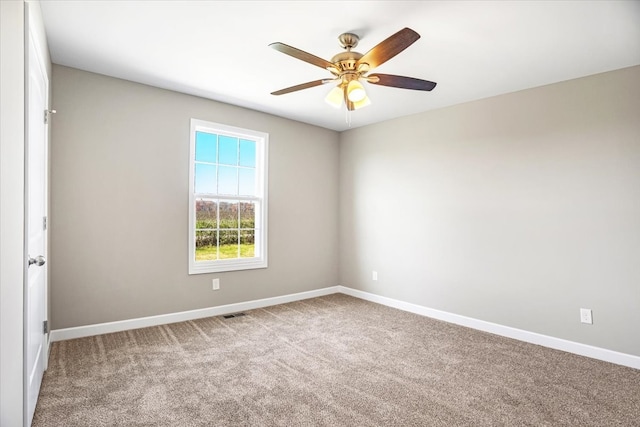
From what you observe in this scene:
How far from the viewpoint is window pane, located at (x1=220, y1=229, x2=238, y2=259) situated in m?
4.19

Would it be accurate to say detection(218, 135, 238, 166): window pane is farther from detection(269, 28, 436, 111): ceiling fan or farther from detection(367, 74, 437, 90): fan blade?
detection(367, 74, 437, 90): fan blade

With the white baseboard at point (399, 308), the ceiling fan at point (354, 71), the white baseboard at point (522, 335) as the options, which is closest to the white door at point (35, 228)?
the white baseboard at point (399, 308)

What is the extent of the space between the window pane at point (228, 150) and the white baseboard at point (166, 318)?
1.75 metres

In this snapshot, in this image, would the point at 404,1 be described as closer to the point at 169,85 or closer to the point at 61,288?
the point at 169,85

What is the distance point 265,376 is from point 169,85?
2962mm

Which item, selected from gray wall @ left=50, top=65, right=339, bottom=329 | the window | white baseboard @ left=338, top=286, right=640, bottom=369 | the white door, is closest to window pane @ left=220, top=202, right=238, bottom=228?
the window

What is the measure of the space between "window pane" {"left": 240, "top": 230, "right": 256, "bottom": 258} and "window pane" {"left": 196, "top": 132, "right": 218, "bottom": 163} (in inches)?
39.2

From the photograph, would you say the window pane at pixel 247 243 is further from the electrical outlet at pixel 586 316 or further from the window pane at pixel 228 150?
the electrical outlet at pixel 586 316

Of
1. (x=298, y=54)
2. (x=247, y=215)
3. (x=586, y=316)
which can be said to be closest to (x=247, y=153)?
(x=247, y=215)

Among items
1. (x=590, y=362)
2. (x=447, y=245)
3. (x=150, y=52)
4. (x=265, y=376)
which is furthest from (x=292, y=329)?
(x=150, y=52)

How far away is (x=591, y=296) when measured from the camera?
3.04 m

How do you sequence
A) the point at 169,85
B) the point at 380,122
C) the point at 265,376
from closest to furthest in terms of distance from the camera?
the point at 265,376, the point at 169,85, the point at 380,122

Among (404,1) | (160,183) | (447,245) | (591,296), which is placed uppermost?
(404,1)

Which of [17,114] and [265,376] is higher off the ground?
[17,114]
